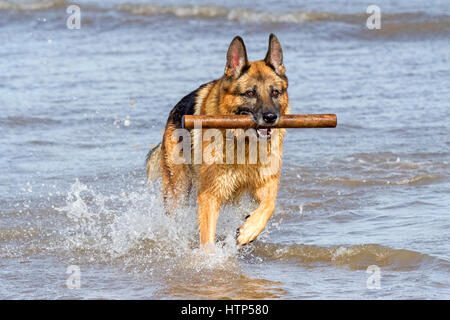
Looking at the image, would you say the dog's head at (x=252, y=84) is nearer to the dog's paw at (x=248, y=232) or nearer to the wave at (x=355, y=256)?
the dog's paw at (x=248, y=232)

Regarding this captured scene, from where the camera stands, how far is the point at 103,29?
55.4 ft

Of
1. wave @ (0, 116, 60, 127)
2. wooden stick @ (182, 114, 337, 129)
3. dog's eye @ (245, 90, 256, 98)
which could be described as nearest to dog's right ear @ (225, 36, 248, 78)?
dog's eye @ (245, 90, 256, 98)

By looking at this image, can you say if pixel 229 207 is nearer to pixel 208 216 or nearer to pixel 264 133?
pixel 208 216

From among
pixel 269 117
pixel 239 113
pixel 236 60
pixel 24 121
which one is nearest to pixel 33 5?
pixel 24 121

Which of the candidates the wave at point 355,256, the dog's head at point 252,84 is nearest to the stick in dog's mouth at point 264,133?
the dog's head at point 252,84

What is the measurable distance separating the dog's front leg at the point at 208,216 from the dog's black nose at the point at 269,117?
82cm

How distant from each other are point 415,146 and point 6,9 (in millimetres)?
14292

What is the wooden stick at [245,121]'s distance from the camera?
16.8 ft

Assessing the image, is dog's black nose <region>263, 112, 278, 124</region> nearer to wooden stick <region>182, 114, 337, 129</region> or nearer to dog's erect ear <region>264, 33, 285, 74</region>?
wooden stick <region>182, 114, 337, 129</region>

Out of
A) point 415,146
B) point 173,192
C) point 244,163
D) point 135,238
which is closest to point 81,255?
point 135,238

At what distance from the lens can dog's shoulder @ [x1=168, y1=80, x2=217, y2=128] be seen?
5809mm

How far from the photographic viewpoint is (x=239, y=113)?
211 inches

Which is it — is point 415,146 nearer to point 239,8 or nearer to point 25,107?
point 25,107

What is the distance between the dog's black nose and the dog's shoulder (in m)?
0.80
